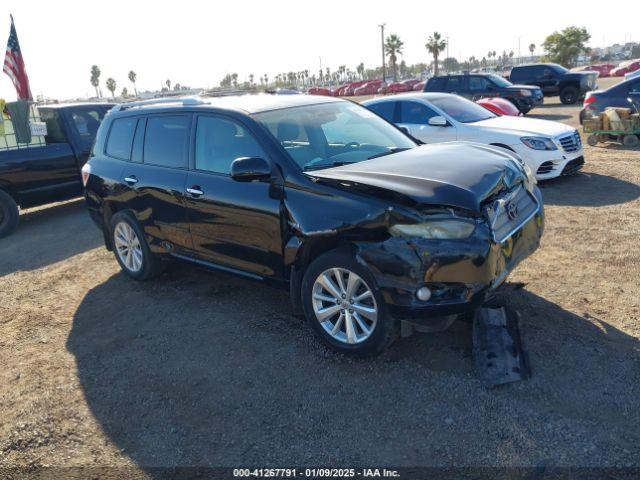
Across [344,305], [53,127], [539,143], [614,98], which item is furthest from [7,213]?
[614,98]

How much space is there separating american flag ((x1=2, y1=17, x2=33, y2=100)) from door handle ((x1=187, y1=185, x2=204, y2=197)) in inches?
449

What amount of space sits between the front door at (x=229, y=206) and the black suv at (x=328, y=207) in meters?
0.01

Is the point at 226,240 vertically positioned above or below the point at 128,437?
above

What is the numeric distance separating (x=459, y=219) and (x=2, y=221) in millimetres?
7786

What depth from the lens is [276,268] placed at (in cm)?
426

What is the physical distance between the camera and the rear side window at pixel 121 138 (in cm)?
559

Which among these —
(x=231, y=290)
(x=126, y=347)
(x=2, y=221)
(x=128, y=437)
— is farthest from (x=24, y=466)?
(x=2, y=221)

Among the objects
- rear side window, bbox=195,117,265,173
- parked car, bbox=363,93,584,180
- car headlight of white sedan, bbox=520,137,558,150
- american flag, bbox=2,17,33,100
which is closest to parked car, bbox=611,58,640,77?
parked car, bbox=363,93,584,180

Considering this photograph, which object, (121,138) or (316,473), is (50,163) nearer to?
(121,138)

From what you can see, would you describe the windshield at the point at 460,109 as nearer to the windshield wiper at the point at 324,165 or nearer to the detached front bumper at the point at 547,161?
the detached front bumper at the point at 547,161

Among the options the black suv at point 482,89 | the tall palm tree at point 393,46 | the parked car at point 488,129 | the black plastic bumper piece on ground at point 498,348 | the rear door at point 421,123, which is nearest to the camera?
Result: the black plastic bumper piece on ground at point 498,348

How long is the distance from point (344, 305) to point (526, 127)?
6542 mm

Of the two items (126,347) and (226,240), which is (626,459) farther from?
(126,347)

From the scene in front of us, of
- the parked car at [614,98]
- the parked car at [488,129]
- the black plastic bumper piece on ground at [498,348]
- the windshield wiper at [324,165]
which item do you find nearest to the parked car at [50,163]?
the parked car at [488,129]
